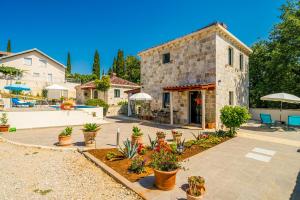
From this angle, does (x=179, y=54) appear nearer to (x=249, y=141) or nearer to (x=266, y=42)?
(x=249, y=141)

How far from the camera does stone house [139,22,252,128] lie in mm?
13664

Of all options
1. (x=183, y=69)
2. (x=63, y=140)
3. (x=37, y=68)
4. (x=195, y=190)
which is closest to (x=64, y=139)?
(x=63, y=140)

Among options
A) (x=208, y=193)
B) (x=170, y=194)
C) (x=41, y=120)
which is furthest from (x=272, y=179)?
(x=41, y=120)

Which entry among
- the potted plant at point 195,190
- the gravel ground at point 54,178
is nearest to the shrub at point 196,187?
the potted plant at point 195,190

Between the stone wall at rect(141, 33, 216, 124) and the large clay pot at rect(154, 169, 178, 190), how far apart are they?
1014 cm

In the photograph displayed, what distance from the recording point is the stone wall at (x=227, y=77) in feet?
45.4

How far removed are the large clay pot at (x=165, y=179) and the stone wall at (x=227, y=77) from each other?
10.2 metres

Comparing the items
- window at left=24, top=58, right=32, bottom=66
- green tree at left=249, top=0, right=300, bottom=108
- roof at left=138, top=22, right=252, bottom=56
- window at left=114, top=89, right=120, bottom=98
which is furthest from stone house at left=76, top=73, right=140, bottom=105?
green tree at left=249, top=0, right=300, bottom=108

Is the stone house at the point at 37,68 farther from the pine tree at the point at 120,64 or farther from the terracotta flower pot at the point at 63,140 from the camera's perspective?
the terracotta flower pot at the point at 63,140

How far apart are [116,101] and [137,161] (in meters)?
23.5

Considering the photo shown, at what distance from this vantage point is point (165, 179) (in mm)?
4469

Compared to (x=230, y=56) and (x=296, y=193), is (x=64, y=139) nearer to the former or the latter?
(x=296, y=193)

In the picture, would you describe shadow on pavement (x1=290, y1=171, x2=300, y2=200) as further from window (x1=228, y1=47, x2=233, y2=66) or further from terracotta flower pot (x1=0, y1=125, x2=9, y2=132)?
terracotta flower pot (x1=0, y1=125, x2=9, y2=132)

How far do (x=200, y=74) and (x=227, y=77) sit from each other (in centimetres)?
235
